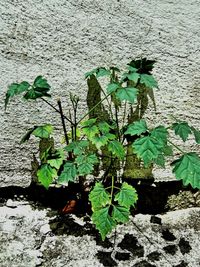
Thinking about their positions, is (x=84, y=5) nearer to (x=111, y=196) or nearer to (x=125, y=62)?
(x=125, y=62)

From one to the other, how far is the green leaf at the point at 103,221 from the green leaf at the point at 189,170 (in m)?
0.37

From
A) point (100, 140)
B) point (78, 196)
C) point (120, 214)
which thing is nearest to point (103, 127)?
point (100, 140)

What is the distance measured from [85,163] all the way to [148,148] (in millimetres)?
326

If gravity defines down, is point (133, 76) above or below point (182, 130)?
above

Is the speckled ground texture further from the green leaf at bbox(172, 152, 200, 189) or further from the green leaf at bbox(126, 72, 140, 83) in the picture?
the green leaf at bbox(126, 72, 140, 83)

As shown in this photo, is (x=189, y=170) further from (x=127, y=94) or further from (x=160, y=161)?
(x=127, y=94)

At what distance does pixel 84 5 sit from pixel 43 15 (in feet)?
0.70

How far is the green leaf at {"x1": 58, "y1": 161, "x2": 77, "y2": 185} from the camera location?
1.79m

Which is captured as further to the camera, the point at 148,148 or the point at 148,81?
the point at 148,81

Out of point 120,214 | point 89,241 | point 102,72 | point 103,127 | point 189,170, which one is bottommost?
point 89,241

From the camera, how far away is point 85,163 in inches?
70.1

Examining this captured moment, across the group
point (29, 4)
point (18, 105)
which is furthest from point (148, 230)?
point (29, 4)

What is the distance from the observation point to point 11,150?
2078mm

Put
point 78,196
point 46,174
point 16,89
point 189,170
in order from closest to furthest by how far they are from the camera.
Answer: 1. point 189,170
2. point 16,89
3. point 46,174
4. point 78,196
